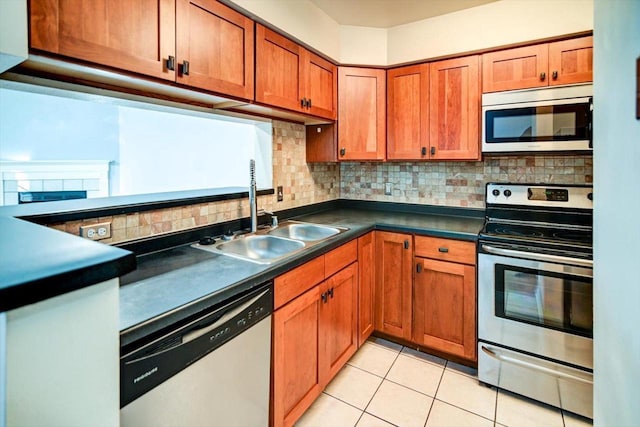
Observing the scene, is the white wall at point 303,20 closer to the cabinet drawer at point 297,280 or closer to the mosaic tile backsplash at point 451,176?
the mosaic tile backsplash at point 451,176

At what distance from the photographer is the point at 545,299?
6.10 ft

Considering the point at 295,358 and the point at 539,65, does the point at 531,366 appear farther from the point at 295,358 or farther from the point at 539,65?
the point at 539,65

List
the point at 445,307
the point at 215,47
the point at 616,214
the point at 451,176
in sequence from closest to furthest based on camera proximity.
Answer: the point at 616,214
the point at 215,47
the point at 445,307
the point at 451,176

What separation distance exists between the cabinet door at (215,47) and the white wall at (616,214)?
1417 mm

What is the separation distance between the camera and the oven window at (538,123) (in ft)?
6.36

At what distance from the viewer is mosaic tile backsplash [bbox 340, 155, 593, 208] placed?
2.30 m

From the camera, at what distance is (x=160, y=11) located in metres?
1.31

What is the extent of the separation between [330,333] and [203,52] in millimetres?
1580

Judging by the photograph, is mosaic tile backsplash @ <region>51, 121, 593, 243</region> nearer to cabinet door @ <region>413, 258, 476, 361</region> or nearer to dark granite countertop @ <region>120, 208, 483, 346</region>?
dark granite countertop @ <region>120, 208, 483, 346</region>

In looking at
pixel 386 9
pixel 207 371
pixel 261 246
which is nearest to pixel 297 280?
pixel 261 246

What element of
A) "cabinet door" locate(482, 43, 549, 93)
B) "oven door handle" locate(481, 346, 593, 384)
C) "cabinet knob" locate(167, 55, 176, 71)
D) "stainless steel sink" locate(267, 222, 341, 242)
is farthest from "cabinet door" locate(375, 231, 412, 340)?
"cabinet knob" locate(167, 55, 176, 71)

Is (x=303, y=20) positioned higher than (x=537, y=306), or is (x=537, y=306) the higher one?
(x=303, y=20)

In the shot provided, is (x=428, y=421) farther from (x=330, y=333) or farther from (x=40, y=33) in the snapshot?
(x=40, y=33)

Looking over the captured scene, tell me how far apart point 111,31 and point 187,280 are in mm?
922
